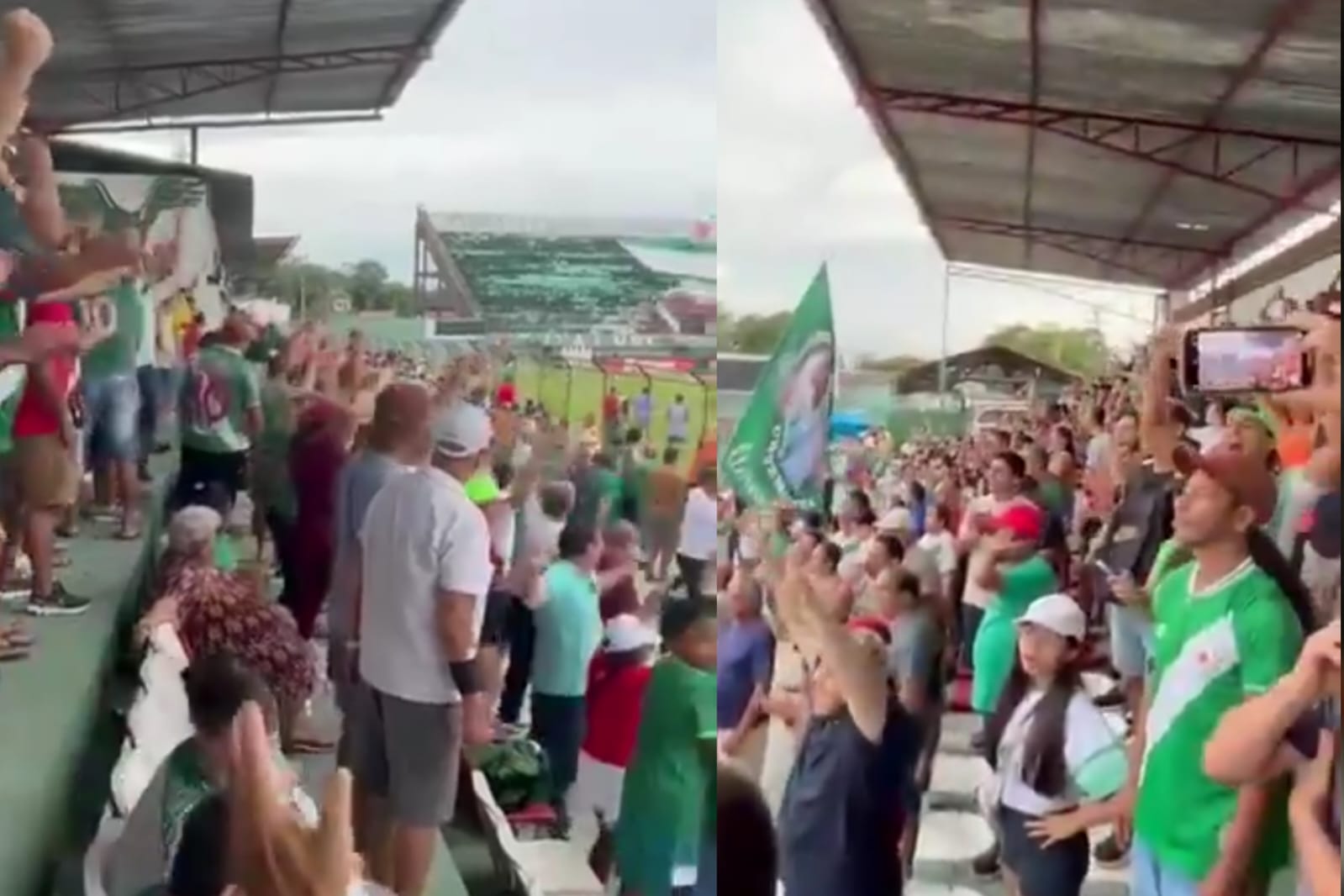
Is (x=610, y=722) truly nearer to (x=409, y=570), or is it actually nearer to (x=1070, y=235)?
(x=409, y=570)

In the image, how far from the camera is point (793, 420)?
→ 6.93 feet

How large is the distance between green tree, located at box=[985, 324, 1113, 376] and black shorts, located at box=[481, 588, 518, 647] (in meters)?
0.61

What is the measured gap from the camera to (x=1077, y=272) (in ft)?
6.53

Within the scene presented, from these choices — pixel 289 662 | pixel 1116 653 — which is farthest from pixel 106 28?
pixel 1116 653

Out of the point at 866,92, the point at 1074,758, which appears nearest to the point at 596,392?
the point at 866,92

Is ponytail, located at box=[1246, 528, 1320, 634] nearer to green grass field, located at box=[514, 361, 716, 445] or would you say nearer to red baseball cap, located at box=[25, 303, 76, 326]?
green grass field, located at box=[514, 361, 716, 445]

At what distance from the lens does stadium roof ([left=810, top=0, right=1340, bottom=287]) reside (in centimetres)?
183

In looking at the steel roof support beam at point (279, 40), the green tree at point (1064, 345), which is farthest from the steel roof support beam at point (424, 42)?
the green tree at point (1064, 345)

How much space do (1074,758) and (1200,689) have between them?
0.17 metres

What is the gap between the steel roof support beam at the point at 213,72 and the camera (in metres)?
1.93

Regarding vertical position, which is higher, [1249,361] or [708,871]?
[1249,361]

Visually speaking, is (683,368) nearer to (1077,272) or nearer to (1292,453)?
(1077,272)

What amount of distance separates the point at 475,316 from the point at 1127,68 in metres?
0.74

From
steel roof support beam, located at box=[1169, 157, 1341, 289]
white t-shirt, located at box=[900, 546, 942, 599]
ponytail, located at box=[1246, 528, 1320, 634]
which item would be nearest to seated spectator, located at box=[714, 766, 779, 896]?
white t-shirt, located at box=[900, 546, 942, 599]
